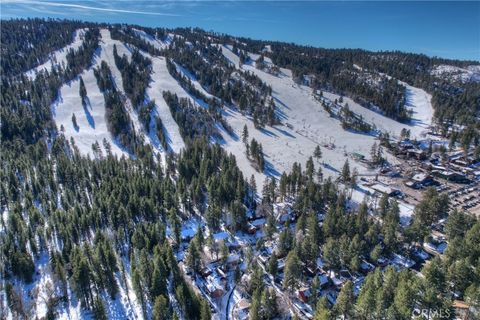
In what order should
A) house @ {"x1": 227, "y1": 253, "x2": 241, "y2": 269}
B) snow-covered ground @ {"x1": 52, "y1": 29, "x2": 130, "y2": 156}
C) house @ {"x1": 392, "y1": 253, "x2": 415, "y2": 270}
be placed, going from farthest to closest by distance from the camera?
snow-covered ground @ {"x1": 52, "y1": 29, "x2": 130, "y2": 156}, house @ {"x1": 227, "y1": 253, "x2": 241, "y2": 269}, house @ {"x1": 392, "y1": 253, "x2": 415, "y2": 270}

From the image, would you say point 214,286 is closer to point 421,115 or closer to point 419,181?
point 419,181

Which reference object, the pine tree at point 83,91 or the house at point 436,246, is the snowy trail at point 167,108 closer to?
the pine tree at point 83,91

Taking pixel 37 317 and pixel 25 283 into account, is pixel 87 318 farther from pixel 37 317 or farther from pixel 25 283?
pixel 25 283

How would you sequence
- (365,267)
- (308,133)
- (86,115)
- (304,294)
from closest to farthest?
(304,294)
(365,267)
(308,133)
(86,115)

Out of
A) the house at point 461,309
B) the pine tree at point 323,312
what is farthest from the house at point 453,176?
the pine tree at point 323,312

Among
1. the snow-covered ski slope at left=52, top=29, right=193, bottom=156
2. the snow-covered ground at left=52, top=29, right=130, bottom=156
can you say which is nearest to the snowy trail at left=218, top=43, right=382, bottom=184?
the snow-covered ski slope at left=52, top=29, right=193, bottom=156

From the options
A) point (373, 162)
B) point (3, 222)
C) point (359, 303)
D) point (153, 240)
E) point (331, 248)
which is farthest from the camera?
point (373, 162)

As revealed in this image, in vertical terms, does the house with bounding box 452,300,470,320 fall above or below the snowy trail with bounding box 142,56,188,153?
above

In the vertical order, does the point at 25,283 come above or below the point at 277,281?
below

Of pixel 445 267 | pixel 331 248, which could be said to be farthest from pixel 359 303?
pixel 445 267

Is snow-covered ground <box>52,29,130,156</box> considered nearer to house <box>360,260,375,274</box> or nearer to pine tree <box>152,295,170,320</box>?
pine tree <box>152,295,170,320</box>

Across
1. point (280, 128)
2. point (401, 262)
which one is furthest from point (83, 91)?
point (401, 262)
